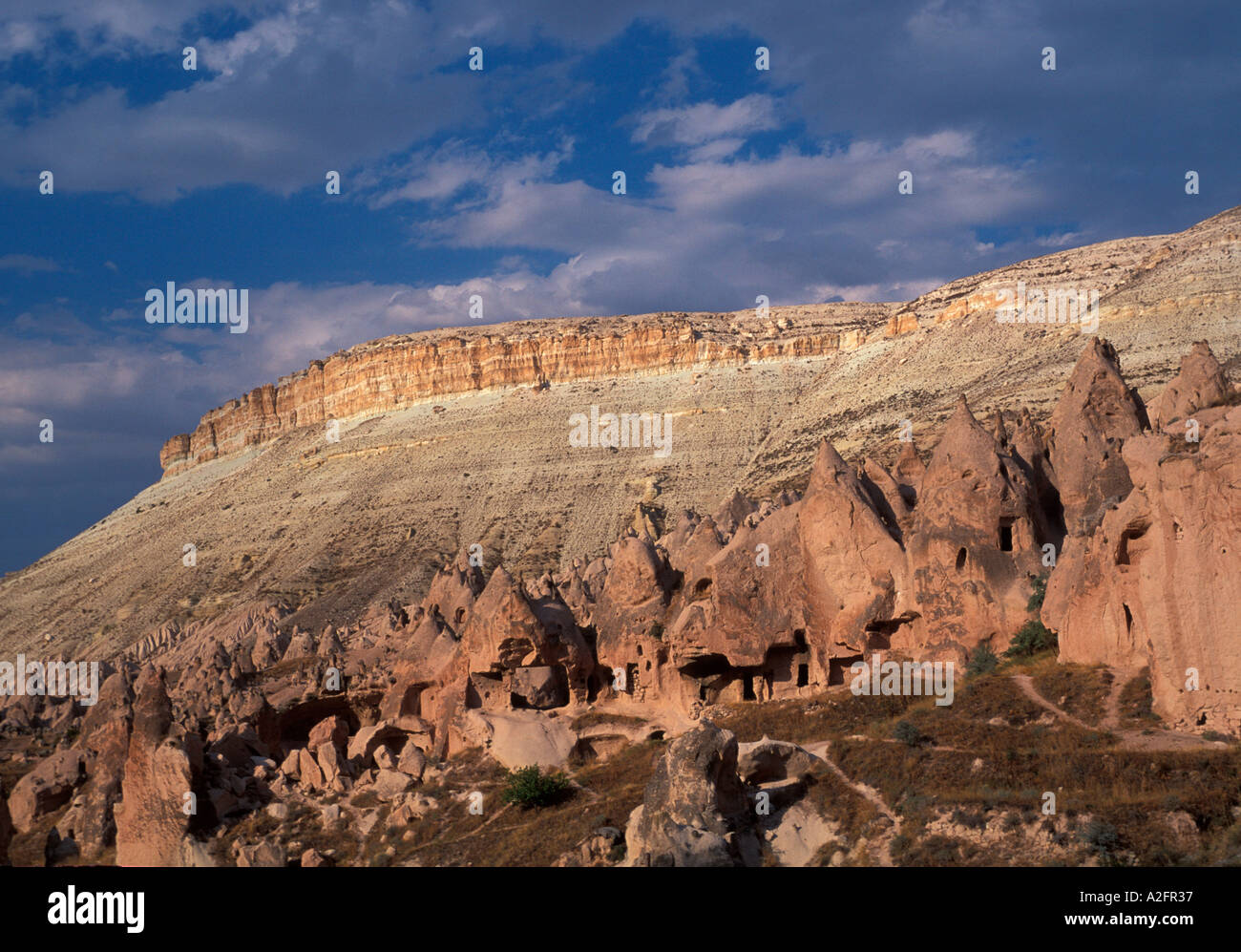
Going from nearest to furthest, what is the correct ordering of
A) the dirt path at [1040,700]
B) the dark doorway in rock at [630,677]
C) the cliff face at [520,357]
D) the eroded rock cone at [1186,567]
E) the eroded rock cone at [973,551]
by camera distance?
the eroded rock cone at [1186,567], the dirt path at [1040,700], the eroded rock cone at [973,551], the dark doorway in rock at [630,677], the cliff face at [520,357]

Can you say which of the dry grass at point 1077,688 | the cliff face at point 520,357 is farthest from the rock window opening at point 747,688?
the cliff face at point 520,357

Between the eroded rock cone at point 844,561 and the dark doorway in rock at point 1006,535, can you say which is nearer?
the dark doorway in rock at point 1006,535

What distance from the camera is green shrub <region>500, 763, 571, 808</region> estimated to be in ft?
85.9

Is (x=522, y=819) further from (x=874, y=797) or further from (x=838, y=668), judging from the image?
(x=874, y=797)

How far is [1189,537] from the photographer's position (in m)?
18.5

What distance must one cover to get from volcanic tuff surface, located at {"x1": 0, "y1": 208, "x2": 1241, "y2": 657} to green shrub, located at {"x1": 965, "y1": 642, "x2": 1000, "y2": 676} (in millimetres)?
38129

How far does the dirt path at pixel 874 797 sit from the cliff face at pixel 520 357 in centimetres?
9839

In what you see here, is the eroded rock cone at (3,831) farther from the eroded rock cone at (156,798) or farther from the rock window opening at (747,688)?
the rock window opening at (747,688)

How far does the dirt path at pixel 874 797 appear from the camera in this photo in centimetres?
1770

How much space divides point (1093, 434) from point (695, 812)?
16189 millimetres

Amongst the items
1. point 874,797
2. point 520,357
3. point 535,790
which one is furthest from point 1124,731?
point 520,357

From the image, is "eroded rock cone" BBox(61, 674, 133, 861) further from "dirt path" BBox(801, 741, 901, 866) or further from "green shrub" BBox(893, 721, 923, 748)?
"green shrub" BBox(893, 721, 923, 748)

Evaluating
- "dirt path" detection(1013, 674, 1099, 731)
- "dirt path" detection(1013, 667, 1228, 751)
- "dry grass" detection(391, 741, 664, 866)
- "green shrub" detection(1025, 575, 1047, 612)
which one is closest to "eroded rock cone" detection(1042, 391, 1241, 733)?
"dirt path" detection(1013, 667, 1228, 751)
